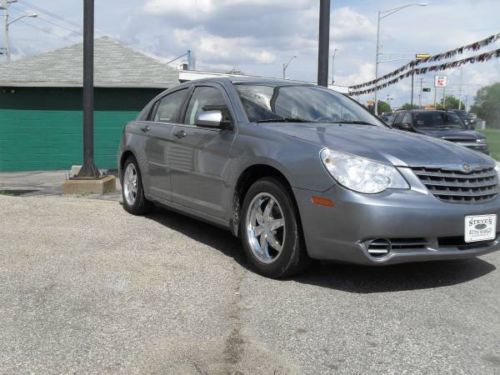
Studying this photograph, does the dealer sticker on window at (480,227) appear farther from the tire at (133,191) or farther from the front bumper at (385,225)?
the tire at (133,191)

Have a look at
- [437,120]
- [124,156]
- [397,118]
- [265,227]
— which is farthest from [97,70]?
[265,227]

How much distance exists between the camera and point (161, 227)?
6.33m

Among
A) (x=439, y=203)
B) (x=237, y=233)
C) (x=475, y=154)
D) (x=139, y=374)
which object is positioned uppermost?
(x=475, y=154)

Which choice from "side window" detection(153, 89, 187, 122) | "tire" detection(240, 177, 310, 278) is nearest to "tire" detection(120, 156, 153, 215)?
"side window" detection(153, 89, 187, 122)

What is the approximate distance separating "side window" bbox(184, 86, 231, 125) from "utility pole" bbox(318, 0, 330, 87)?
427 centimetres

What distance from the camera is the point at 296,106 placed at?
16.9ft

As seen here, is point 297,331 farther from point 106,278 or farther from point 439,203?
point 106,278

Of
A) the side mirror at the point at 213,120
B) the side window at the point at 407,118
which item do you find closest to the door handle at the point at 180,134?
the side mirror at the point at 213,120

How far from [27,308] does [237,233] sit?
70.3 inches

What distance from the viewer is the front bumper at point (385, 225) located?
12.5 ft

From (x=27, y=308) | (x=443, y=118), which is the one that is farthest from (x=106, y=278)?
(x=443, y=118)

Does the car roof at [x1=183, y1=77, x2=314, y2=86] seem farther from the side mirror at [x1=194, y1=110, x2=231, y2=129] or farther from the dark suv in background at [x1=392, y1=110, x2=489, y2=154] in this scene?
the dark suv in background at [x1=392, y1=110, x2=489, y2=154]

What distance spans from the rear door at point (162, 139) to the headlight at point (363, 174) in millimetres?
2450

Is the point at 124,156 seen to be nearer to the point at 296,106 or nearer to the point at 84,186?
the point at 84,186
